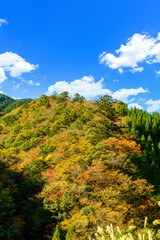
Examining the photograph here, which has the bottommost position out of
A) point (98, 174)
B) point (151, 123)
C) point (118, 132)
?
point (98, 174)

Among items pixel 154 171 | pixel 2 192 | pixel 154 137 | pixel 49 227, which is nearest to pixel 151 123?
pixel 154 137

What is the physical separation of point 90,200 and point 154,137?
4065cm

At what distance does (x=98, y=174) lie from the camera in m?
25.5

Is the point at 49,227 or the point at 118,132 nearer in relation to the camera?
the point at 49,227

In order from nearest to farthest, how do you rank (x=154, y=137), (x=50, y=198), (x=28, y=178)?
(x=50, y=198) < (x=28, y=178) < (x=154, y=137)

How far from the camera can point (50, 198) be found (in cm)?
2545

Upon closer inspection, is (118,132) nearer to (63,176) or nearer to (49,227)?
(63,176)

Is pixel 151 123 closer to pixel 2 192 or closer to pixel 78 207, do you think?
pixel 78 207

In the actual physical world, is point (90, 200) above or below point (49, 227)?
above

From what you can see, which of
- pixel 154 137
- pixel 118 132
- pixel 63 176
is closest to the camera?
pixel 63 176

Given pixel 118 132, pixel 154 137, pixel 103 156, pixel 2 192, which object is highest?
pixel 154 137

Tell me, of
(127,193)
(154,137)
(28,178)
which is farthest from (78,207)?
(154,137)

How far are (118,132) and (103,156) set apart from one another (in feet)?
41.6

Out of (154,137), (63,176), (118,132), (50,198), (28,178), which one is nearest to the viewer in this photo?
(50,198)
